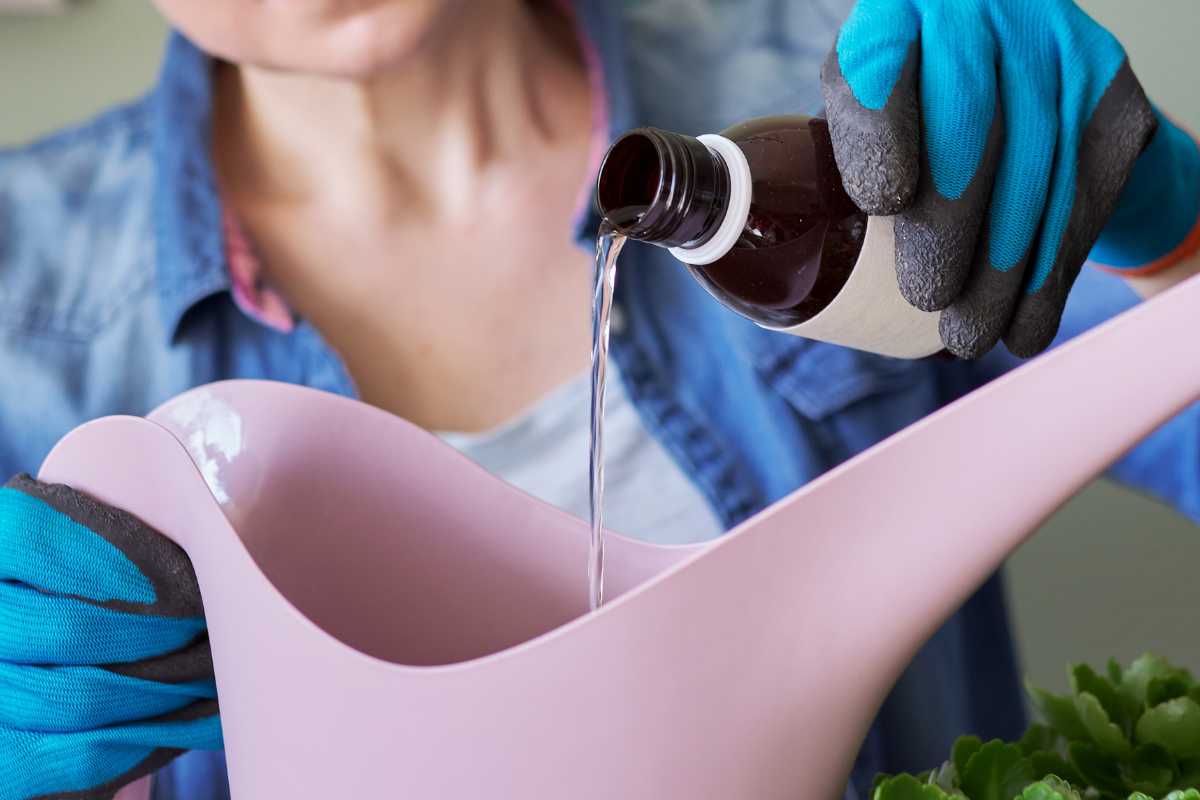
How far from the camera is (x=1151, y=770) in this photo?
0.42 meters

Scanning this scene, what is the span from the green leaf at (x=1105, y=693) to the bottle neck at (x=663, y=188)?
212 millimetres

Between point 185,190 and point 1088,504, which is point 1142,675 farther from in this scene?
point 1088,504

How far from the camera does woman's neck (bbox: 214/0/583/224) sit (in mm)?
1011

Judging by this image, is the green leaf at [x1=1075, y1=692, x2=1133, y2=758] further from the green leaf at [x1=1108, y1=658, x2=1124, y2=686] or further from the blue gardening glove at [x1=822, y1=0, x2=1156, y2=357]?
→ the blue gardening glove at [x1=822, y1=0, x2=1156, y2=357]

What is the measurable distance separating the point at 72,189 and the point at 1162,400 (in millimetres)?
973

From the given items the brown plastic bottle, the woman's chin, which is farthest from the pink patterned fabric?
the brown plastic bottle

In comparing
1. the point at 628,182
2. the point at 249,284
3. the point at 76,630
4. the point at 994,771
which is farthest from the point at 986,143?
the point at 249,284

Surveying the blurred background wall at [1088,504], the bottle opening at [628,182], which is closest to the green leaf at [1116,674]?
the bottle opening at [628,182]

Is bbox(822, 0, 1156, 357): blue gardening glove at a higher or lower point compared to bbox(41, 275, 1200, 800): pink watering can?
higher

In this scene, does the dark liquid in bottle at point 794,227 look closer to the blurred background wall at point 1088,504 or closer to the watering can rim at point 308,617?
the watering can rim at point 308,617

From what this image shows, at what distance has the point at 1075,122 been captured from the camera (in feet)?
1.70

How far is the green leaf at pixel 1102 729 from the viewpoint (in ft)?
1.37

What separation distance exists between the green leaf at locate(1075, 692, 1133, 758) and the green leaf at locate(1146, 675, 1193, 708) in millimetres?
19

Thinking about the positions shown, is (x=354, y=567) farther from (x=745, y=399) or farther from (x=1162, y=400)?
(x=745, y=399)
